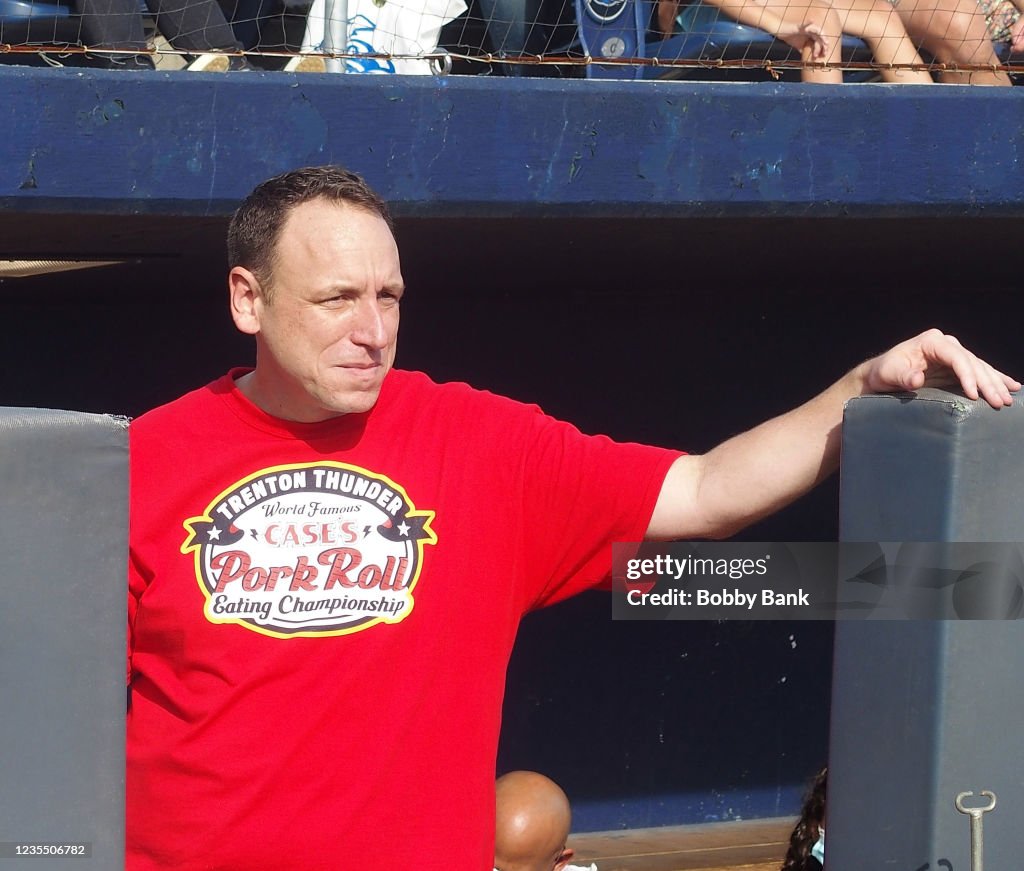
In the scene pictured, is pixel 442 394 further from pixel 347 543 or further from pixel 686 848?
pixel 686 848

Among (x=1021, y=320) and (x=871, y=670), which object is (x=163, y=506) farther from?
(x=1021, y=320)

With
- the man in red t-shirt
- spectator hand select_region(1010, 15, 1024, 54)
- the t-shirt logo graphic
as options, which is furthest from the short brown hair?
spectator hand select_region(1010, 15, 1024, 54)

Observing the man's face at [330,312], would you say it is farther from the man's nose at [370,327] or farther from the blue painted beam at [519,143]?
the blue painted beam at [519,143]

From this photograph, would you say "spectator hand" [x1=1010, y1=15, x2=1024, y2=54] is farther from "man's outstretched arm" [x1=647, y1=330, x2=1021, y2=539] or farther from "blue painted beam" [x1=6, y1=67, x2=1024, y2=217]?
"man's outstretched arm" [x1=647, y1=330, x2=1021, y2=539]

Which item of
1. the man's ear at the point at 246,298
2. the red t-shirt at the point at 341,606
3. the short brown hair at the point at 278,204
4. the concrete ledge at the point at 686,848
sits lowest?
the concrete ledge at the point at 686,848

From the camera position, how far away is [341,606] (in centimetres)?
202

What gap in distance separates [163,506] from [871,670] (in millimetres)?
1051

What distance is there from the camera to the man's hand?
69.9 inches

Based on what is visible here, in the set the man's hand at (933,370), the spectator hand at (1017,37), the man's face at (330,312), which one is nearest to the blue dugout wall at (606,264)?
the spectator hand at (1017,37)

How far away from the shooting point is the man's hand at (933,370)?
1776 mm

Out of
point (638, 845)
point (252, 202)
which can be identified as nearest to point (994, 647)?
point (252, 202)
